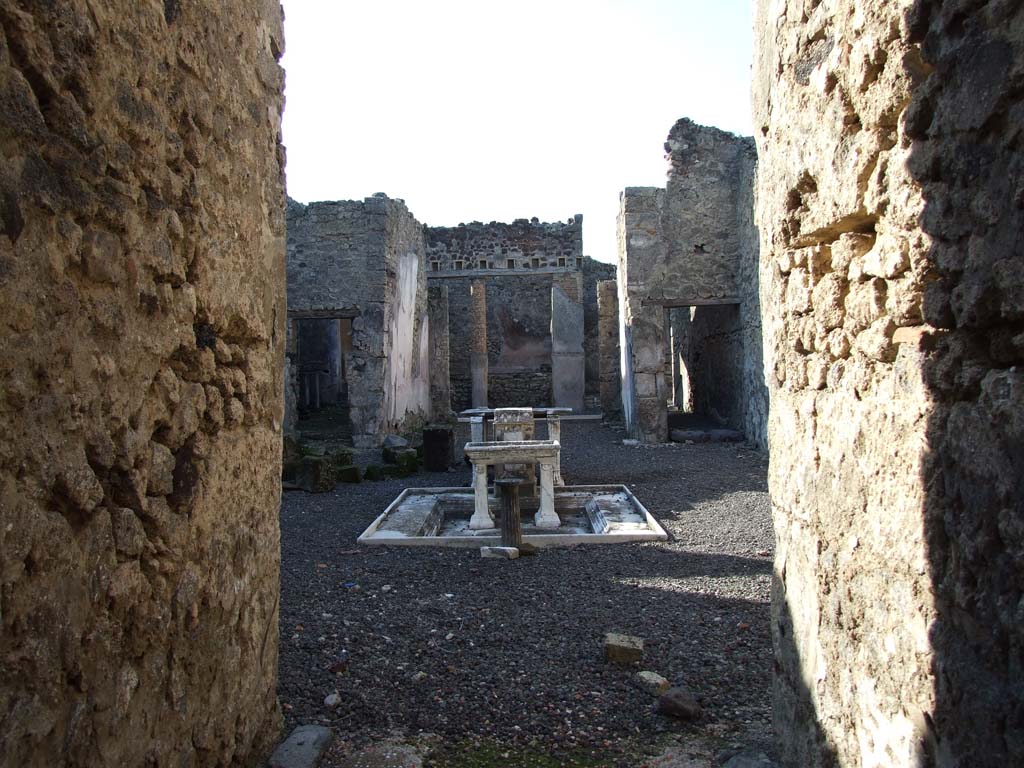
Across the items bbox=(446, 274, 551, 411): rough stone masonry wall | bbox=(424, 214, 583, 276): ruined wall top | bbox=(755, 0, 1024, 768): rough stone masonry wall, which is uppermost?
bbox=(424, 214, 583, 276): ruined wall top

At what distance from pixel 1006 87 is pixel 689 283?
12994 millimetres

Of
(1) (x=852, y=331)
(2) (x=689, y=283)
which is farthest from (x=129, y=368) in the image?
(2) (x=689, y=283)

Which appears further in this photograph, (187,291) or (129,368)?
(187,291)

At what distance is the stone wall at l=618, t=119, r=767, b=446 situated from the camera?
46.1 feet

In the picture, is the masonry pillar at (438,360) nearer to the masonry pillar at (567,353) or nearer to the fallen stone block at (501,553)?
the masonry pillar at (567,353)

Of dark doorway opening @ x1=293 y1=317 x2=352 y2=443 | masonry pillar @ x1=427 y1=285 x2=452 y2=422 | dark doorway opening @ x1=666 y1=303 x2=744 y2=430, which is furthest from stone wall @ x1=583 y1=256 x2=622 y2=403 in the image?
dark doorway opening @ x1=293 y1=317 x2=352 y2=443

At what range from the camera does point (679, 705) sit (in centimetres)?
336

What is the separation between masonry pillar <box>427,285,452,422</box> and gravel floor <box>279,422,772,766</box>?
1068 centimetres

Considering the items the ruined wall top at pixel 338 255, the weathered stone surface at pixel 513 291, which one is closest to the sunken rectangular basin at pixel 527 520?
the ruined wall top at pixel 338 255

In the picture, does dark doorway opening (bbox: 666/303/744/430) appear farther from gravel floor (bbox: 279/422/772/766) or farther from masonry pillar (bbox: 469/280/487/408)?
gravel floor (bbox: 279/422/772/766)

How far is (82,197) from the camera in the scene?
181cm

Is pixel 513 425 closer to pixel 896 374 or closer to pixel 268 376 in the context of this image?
pixel 268 376

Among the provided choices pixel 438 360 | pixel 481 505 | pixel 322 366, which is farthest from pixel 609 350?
pixel 481 505

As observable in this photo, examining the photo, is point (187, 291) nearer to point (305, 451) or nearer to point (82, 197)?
point (82, 197)
